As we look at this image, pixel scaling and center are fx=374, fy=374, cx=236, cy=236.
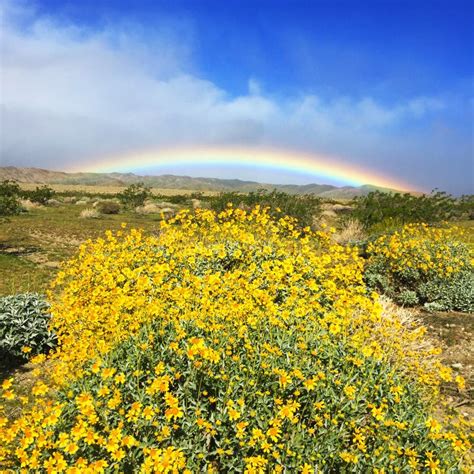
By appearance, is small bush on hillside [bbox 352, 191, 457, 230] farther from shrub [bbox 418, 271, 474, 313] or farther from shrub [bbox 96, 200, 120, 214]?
shrub [bbox 96, 200, 120, 214]

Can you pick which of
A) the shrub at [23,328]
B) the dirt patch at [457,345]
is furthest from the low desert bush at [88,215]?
the dirt patch at [457,345]

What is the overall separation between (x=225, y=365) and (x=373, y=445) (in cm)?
164

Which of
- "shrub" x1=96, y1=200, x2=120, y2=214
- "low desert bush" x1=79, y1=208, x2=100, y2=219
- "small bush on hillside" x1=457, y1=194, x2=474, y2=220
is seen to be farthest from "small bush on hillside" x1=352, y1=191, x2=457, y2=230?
"shrub" x1=96, y1=200, x2=120, y2=214

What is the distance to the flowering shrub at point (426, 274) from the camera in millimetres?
9078

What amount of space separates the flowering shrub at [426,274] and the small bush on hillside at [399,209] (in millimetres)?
9565

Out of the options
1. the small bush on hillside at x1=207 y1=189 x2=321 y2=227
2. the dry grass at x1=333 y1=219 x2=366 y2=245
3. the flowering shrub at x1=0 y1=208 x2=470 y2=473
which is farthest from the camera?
the small bush on hillside at x1=207 y1=189 x2=321 y2=227

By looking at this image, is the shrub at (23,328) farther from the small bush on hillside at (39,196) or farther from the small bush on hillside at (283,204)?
the small bush on hillside at (39,196)

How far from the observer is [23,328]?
262 inches

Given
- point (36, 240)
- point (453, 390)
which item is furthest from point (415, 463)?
point (36, 240)

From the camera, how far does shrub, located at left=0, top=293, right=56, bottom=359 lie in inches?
251

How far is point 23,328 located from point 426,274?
30.5 feet

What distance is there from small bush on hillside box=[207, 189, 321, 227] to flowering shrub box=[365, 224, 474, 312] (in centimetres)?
1088

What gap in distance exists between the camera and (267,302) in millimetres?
4570

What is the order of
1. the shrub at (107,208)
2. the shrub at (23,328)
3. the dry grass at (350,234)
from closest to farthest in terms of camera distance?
the shrub at (23,328) < the dry grass at (350,234) < the shrub at (107,208)
